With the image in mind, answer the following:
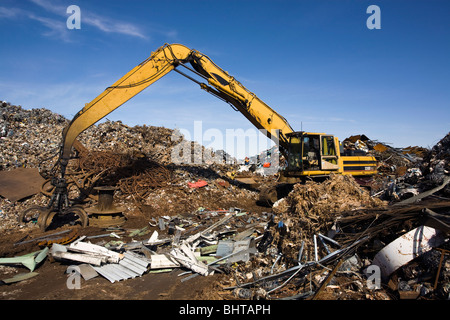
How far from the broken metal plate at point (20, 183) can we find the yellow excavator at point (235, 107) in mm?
1450

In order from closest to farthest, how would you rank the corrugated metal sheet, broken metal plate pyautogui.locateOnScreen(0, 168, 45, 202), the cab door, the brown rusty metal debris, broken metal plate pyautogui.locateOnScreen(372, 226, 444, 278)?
broken metal plate pyautogui.locateOnScreen(372, 226, 444, 278) → the corrugated metal sheet → broken metal plate pyautogui.locateOnScreen(0, 168, 45, 202) → the cab door → the brown rusty metal debris

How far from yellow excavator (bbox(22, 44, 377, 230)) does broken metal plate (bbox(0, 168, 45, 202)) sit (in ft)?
4.76

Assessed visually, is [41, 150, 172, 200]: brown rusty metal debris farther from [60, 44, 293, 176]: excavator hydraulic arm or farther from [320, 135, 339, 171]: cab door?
[320, 135, 339, 171]: cab door

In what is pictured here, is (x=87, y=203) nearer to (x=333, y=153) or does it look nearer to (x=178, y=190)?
(x=178, y=190)

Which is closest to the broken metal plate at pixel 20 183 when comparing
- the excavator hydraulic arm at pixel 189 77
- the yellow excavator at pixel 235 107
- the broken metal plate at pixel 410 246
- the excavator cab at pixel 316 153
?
the yellow excavator at pixel 235 107

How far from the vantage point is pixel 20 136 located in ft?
39.8

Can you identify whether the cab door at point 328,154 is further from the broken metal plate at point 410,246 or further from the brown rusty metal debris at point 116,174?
the brown rusty metal debris at point 116,174

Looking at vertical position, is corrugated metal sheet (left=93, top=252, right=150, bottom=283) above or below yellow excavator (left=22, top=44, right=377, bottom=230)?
below

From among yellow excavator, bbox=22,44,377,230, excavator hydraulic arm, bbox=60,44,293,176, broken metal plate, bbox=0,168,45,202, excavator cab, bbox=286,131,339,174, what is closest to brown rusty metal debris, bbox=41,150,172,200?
broken metal plate, bbox=0,168,45,202

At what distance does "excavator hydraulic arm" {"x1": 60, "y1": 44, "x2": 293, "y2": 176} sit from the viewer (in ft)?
26.6

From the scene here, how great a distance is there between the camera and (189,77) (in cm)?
999

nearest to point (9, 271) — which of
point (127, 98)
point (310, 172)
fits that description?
point (127, 98)

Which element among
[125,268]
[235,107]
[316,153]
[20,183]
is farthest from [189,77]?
[125,268]

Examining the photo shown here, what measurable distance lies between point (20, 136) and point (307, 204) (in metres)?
12.3
